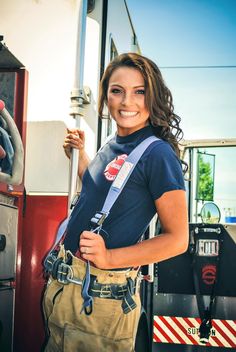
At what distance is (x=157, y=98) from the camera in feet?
6.63

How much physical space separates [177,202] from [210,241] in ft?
7.58

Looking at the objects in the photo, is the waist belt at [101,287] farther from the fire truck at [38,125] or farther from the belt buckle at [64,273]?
the fire truck at [38,125]

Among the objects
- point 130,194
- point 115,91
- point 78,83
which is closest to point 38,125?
point 78,83

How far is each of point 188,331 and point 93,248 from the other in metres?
2.55

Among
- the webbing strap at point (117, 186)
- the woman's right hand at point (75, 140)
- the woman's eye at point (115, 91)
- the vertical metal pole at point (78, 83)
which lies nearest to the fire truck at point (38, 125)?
the vertical metal pole at point (78, 83)

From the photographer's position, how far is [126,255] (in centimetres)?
175

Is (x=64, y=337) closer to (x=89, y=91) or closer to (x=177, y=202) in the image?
(x=177, y=202)

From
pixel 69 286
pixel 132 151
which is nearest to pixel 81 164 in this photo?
pixel 132 151

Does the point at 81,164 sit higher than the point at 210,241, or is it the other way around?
the point at 81,164

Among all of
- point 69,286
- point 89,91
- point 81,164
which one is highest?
point 89,91

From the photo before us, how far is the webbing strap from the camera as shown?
177cm

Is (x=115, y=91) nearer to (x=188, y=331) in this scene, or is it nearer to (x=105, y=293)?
(x=105, y=293)

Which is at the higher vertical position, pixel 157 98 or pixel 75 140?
pixel 157 98

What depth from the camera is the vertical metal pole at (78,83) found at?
93.8 inches
